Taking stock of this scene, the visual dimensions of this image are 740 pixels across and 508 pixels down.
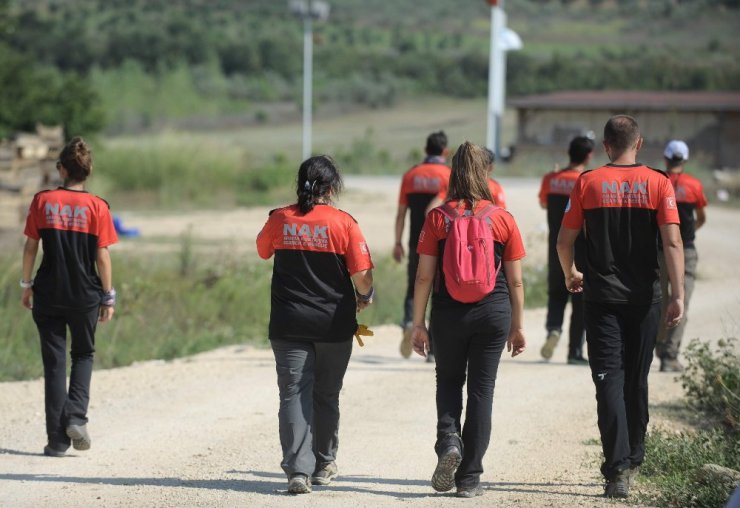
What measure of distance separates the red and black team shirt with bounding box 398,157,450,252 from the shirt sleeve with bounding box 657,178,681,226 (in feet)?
13.2

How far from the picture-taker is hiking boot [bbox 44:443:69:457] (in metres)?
7.68

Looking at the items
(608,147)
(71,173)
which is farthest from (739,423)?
(71,173)

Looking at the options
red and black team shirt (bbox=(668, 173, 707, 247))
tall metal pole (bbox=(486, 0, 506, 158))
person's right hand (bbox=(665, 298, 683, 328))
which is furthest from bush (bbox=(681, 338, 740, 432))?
tall metal pole (bbox=(486, 0, 506, 158))

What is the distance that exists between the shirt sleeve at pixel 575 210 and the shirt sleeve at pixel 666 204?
1.29 ft

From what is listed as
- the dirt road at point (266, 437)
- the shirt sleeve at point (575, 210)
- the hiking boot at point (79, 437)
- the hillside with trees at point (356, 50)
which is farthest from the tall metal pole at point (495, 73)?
the shirt sleeve at point (575, 210)

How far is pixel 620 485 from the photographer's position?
21.0ft

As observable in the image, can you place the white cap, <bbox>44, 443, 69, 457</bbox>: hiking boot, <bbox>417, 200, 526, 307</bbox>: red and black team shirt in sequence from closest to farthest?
<bbox>417, 200, 526, 307</bbox>: red and black team shirt, <bbox>44, 443, 69, 457</bbox>: hiking boot, the white cap

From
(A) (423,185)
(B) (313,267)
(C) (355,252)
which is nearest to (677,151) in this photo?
(A) (423,185)

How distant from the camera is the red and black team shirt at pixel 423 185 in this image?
10297 millimetres

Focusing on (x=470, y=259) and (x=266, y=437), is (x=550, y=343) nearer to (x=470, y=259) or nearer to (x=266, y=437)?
(x=266, y=437)

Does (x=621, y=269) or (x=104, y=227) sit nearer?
(x=621, y=269)

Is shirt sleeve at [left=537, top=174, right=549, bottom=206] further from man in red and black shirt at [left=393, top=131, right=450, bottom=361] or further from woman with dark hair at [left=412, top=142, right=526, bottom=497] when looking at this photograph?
woman with dark hair at [left=412, top=142, right=526, bottom=497]

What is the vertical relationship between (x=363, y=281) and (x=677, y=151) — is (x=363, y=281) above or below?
below

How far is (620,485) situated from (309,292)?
1.84 m
